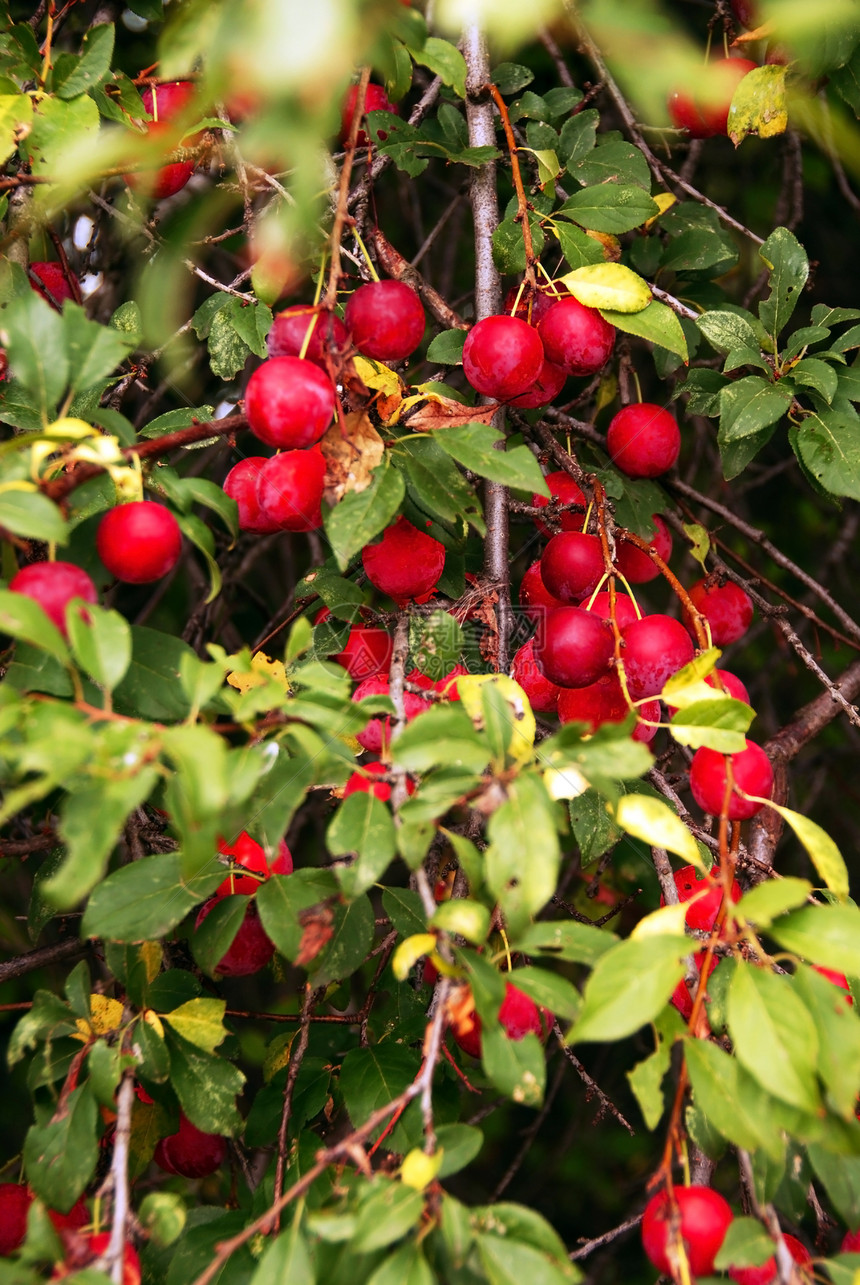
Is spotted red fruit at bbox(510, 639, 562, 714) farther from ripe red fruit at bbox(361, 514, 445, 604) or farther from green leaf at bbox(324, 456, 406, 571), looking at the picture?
green leaf at bbox(324, 456, 406, 571)

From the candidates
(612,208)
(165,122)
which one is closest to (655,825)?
(612,208)

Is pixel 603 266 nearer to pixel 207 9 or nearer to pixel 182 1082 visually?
pixel 207 9

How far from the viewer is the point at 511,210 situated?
131cm

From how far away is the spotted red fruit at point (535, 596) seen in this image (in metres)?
1.23

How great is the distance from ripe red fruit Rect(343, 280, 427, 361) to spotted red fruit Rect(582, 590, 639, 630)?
1.15 feet

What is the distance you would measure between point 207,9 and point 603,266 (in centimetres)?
59

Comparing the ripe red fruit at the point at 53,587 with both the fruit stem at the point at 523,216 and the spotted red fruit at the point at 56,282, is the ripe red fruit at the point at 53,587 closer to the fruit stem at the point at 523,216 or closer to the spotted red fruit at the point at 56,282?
the fruit stem at the point at 523,216

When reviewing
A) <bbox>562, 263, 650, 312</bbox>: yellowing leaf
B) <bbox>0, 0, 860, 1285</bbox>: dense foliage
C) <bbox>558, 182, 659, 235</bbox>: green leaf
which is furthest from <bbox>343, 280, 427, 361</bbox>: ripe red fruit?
<bbox>558, 182, 659, 235</bbox>: green leaf

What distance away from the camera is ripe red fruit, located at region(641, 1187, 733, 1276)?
765 millimetres

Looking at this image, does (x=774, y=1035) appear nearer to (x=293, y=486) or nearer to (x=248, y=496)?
(x=293, y=486)

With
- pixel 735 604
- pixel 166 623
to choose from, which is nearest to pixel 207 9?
pixel 735 604

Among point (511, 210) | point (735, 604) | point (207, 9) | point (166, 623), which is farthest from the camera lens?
point (166, 623)

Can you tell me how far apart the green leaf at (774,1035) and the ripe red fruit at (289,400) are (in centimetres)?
58

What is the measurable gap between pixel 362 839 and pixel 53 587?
0.30m
